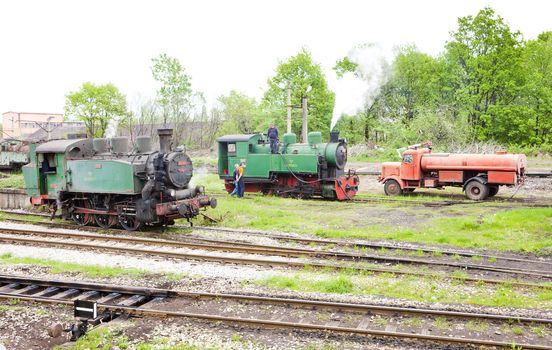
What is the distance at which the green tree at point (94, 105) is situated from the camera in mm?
39938

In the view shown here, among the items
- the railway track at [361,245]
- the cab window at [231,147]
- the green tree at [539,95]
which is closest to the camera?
the railway track at [361,245]

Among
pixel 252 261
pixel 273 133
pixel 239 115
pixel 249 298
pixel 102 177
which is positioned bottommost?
pixel 249 298

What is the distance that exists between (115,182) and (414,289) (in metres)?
8.98

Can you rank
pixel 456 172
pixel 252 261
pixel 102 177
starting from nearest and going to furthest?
1. pixel 252 261
2. pixel 102 177
3. pixel 456 172

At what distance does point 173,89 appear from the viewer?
43094mm

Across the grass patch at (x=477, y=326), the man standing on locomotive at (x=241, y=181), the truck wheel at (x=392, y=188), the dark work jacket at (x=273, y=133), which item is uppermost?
the dark work jacket at (x=273, y=133)

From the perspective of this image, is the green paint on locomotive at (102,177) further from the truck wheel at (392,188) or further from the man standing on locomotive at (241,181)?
the truck wheel at (392,188)

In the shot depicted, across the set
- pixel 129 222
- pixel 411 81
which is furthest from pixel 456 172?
pixel 411 81

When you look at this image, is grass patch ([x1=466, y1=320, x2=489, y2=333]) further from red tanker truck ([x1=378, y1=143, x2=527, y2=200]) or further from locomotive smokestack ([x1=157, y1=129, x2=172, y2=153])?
red tanker truck ([x1=378, y1=143, x2=527, y2=200])

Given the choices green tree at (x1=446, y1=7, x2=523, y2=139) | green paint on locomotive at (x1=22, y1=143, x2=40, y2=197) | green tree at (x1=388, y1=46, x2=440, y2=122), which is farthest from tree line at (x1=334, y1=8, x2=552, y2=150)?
green paint on locomotive at (x1=22, y1=143, x2=40, y2=197)

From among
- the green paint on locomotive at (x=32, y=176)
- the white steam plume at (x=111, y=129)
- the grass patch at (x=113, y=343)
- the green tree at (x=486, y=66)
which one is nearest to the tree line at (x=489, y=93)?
the green tree at (x=486, y=66)

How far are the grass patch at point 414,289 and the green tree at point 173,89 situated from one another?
3627 cm

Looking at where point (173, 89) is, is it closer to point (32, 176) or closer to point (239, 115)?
point (239, 115)

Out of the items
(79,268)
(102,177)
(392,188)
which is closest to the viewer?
(79,268)
